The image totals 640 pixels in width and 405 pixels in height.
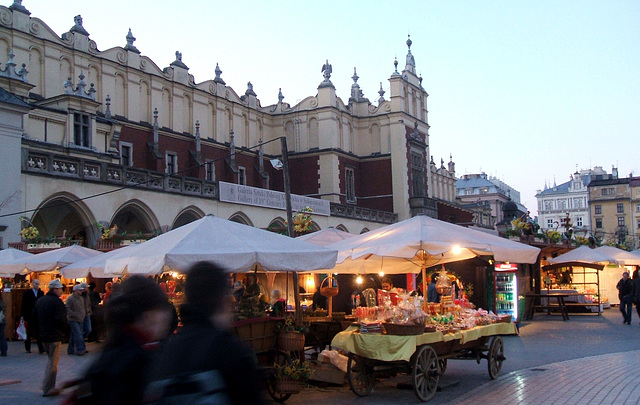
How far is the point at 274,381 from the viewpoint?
32.0ft

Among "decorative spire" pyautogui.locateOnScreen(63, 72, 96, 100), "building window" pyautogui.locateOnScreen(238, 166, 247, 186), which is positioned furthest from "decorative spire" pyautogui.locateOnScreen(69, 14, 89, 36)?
"building window" pyautogui.locateOnScreen(238, 166, 247, 186)

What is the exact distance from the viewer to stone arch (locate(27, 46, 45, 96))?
29672 mm

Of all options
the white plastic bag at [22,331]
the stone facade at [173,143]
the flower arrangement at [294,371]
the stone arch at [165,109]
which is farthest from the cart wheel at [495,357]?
the stone arch at [165,109]

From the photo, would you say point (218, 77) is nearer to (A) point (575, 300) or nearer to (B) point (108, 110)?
(B) point (108, 110)

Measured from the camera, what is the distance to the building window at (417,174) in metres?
47.9

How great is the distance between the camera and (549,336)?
18641 mm

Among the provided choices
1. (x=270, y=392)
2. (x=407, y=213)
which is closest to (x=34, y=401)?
(x=270, y=392)

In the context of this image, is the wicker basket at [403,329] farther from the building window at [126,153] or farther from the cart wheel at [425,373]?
the building window at [126,153]

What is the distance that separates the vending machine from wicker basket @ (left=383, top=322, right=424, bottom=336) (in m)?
11.9

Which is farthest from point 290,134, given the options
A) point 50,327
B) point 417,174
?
point 50,327

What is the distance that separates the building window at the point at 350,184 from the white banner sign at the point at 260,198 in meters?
9.08

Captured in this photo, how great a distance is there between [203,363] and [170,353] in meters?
0.19

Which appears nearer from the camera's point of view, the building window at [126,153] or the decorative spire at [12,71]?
the decorative spire at [12,71]

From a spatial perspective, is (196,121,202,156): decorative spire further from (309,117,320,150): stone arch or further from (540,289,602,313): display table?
(540,289,602,313): display table
